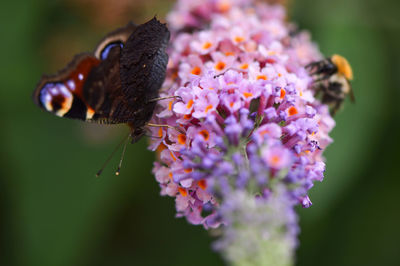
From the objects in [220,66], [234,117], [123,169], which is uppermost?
[123,169]

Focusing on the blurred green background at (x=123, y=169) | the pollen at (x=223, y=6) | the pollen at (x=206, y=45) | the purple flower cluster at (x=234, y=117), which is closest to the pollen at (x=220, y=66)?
the purple flower cluster at (x=234, y=117)

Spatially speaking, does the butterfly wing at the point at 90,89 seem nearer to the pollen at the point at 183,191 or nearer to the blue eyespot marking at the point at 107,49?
the blue eyespot marking at the point at 107,49

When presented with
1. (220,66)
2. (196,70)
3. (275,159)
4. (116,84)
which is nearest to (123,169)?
(116,84)

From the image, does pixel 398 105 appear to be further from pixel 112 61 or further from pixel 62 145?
pixel 62 145

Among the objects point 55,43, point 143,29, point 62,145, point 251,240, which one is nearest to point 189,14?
point 143,29

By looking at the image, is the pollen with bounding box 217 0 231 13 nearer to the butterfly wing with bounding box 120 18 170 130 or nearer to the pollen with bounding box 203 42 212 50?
the pollen with bounding box 203 42 212 50

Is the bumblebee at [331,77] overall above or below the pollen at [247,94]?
above

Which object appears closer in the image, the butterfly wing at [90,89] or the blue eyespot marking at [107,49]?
the butterfly wing at [90,89]

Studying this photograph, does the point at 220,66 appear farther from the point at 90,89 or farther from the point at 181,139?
the point at 90,89
